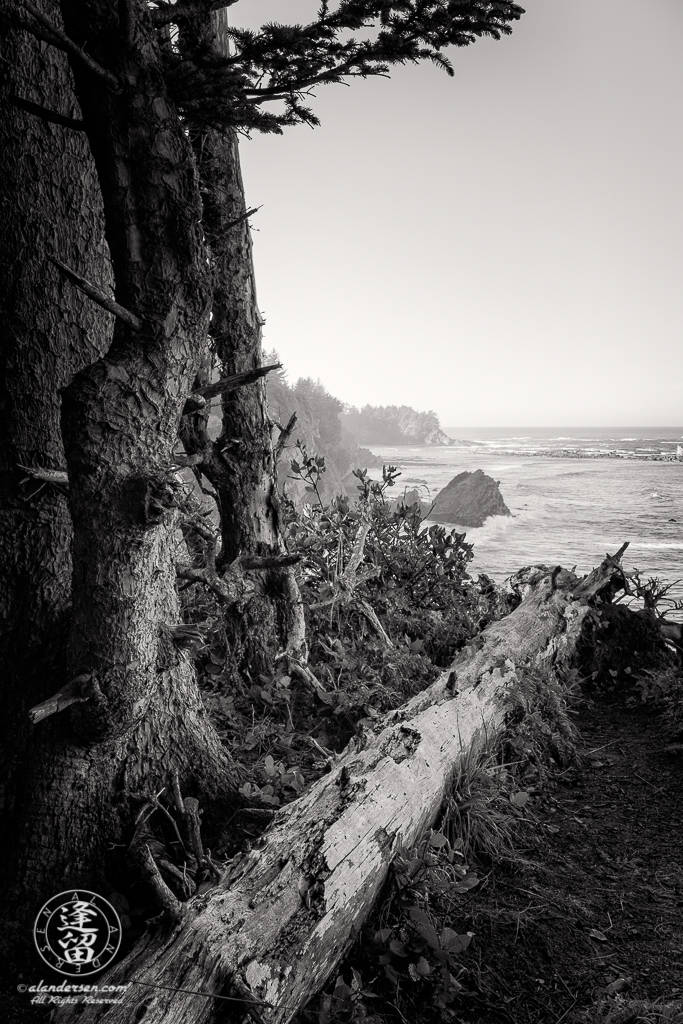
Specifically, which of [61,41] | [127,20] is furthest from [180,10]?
[61,41]

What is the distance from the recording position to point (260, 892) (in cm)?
203

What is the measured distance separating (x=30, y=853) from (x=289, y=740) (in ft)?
4.77

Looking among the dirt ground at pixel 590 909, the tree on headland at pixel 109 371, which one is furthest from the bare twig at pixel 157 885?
the dirt ground at pixel 590 909

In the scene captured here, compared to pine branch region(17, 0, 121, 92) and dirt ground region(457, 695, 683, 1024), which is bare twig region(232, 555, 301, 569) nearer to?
dirt ground region(457, 695, 683, 1024)

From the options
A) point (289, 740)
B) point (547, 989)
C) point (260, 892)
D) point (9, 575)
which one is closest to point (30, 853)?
point (260, 892)

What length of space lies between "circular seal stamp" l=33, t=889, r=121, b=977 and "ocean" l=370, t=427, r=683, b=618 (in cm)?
487

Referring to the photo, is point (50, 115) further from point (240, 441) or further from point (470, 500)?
point (470, 500)

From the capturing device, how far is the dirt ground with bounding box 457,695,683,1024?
2066mm

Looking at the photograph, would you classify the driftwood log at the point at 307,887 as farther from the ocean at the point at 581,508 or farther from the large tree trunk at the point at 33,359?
the ocean at the point at 581,508

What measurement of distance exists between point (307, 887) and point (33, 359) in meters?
2.49

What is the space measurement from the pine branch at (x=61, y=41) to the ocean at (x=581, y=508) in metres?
4.75

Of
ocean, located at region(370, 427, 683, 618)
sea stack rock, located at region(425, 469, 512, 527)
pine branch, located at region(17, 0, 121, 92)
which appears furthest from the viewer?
sea stack rock, located at region(425, 469, 512, 527)

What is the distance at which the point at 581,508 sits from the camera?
337 inches

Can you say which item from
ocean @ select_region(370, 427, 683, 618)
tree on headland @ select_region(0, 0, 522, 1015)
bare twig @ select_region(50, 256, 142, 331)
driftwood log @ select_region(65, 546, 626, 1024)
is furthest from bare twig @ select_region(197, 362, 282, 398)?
ocean @ select_region(370, 427, 683, 618)
